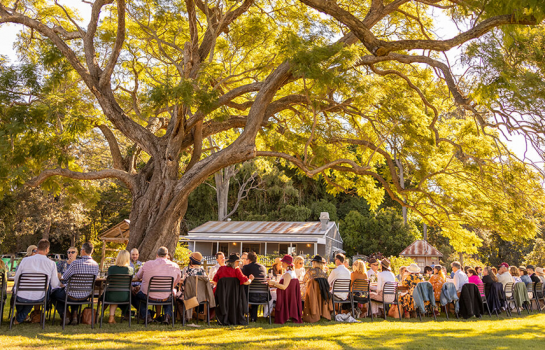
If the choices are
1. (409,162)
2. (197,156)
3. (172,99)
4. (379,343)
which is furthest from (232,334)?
(409,162)

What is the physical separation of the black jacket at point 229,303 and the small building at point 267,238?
18.6 metres

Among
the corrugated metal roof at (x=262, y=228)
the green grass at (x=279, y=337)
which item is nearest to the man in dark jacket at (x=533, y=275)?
the green grass at (x=279, y=337)

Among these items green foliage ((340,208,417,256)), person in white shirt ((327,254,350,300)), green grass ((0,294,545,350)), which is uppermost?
green foliage ((340,208,417,256))

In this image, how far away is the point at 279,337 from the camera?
22.6 ft

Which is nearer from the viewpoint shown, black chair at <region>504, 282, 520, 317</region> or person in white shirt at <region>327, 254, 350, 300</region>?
person in white shirt at <region>327, 254, 350, 300</region>

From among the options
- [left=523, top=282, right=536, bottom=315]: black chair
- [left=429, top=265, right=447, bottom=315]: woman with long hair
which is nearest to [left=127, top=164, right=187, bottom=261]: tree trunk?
[left=429, top=265, right=447, bottom=315]: woman with long hair

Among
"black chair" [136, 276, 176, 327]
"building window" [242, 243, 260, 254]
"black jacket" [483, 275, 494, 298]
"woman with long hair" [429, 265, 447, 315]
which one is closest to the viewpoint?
"black chair" [136, 276, 176, 327]

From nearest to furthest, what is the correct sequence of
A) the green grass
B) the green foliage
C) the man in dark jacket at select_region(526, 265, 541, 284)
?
the green grass
the man in dark jacket at select_region(526, 265, 541, 284)
the green foliage

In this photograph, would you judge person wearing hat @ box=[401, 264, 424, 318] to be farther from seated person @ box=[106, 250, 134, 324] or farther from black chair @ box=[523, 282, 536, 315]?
seated person @ box=[106, 250, 134, 324]

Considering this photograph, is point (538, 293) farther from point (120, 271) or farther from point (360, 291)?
point (120, 271)

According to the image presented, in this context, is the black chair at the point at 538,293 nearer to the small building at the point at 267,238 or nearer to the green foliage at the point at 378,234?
the small building at the point at 267,238

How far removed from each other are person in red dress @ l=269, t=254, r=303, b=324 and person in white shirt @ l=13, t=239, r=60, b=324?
4.05m

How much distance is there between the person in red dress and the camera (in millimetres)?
8805

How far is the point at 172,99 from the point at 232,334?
20.1 ft
